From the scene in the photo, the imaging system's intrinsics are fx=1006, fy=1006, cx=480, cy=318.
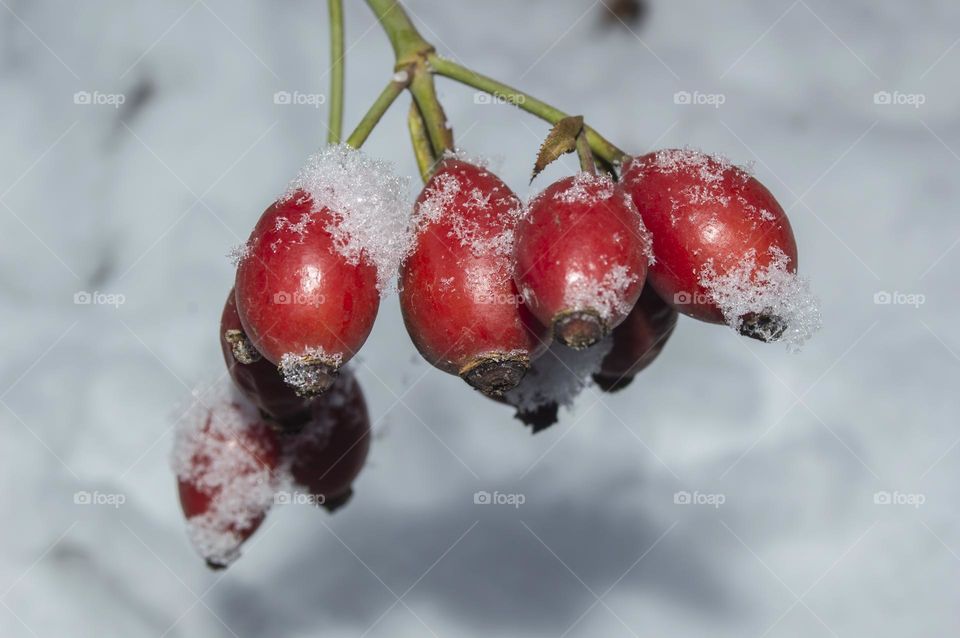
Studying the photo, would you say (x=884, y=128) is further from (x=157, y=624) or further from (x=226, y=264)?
(x=157, y=624)

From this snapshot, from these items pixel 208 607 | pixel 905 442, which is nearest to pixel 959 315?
pixel 905 442

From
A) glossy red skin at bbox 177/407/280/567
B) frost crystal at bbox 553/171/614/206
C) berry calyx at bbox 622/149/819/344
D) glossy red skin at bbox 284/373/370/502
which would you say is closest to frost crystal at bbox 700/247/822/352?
berry calyx at bbox 622/149/819/344

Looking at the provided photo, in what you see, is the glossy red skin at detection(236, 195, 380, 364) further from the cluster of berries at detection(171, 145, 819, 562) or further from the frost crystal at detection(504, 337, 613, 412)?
the frost crystal at detection(504, 337, 613, 412)

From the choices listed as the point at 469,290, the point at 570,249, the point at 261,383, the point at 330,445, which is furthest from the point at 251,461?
the point at 570,249

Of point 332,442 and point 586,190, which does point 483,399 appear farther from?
point 586,190

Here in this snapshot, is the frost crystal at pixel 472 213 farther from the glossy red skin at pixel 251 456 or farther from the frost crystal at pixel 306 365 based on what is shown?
the glossy red skin at pixel 251 456

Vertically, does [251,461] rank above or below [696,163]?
below
